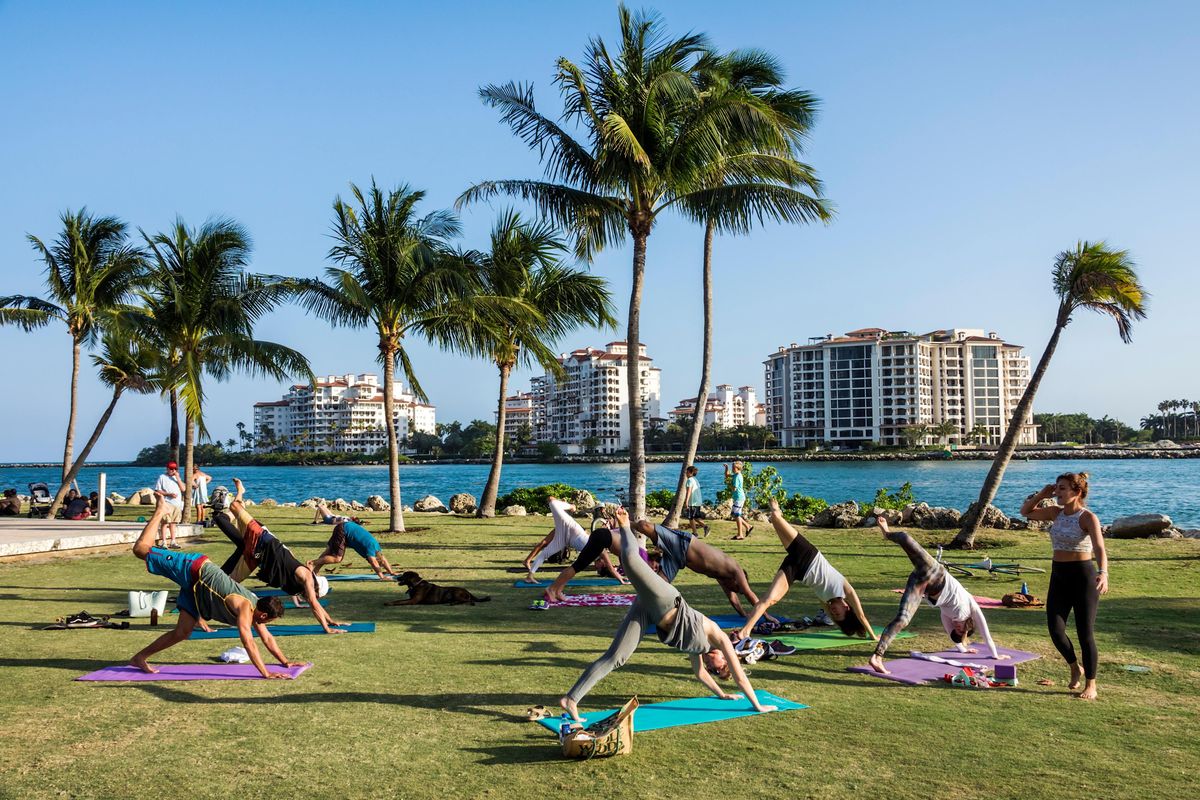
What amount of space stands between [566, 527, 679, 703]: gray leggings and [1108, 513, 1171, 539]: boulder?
19774 mm

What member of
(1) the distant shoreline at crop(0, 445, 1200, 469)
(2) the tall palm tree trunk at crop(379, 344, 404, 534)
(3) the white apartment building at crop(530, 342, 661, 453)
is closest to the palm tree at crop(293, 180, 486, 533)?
(2) the tall palm tree trunk at crop(379, 344, 404, 534)

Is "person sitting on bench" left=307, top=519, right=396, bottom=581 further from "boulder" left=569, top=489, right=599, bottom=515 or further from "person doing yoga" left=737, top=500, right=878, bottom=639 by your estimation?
"boulder" left=569, top=489, right=599, bottom=515

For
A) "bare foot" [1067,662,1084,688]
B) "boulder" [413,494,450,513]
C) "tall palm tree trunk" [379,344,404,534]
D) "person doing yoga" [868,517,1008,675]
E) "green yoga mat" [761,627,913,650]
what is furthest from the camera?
"boulder" [413,494,450,513]

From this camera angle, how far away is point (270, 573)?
10305mm

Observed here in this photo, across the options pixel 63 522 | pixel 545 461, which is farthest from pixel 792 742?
pixel 545 461

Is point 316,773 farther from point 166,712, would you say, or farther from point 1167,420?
point 1167,420

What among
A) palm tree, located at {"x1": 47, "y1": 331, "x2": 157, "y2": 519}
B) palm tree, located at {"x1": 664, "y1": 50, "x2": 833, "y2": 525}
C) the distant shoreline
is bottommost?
the distant shoreline

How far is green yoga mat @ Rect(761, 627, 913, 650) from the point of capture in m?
9.30

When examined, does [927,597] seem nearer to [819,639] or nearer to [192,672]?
[819,639]

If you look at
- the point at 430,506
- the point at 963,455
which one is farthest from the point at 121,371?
the point at 963,455

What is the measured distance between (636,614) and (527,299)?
21.2 m

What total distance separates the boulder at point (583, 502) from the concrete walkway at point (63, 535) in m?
10.4

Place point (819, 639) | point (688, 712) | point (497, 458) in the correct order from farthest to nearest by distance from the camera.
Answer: point (497, 458), point (819, 639), point (688, 712)

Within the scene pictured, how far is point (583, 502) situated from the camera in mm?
27859
